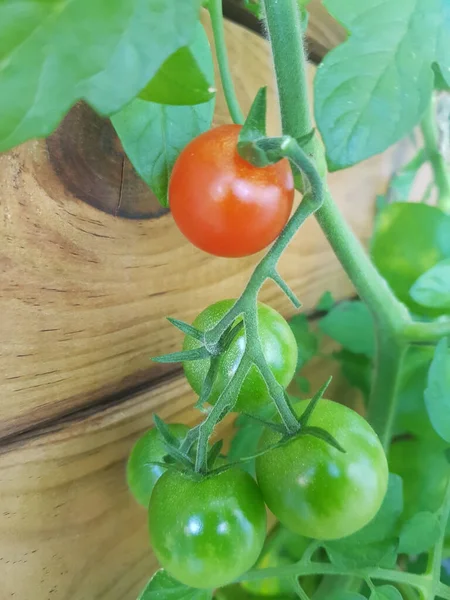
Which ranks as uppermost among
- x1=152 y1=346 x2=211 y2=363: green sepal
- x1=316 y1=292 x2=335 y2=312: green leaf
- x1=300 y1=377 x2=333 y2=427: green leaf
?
x1=152 y1=346 x2=211 y2=363: green sepal

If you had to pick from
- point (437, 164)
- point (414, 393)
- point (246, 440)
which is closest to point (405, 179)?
point (437, 164)

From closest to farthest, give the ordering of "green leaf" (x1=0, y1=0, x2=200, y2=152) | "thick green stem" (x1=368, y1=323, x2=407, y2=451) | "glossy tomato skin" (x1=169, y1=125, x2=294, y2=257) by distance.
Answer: "green leaf" (x1=0, y1=0, x2=200, y2=152), "glossy tomato skin" (x1=169, y1=125, x2=294, y2=257), "thick green stem" (x1=368, y1=323, x2=407, y2=451)

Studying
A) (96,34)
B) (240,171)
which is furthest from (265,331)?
(96,34)

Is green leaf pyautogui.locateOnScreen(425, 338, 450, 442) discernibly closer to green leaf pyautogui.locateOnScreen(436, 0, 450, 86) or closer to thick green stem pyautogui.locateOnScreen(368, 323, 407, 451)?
thick green stem pyautogui.locateOnScreen(368, 323, 407, 451)

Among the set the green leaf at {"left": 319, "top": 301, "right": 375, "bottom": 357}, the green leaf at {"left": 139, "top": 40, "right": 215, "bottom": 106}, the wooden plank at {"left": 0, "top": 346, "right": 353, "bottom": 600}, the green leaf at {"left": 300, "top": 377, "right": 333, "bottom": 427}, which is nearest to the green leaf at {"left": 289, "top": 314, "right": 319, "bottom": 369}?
the green leaf at {"left": 319, "top": 301, "right": 375, "bottom": 357}

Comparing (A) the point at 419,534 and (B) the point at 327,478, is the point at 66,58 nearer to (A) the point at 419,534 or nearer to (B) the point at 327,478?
(B) the point at 327,478

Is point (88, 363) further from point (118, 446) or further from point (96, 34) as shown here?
point (96, 34)
